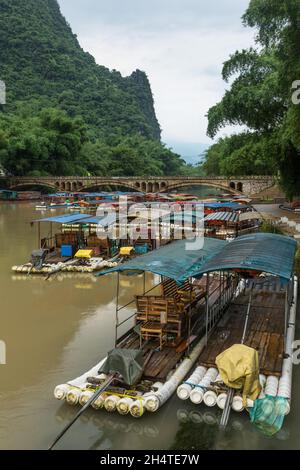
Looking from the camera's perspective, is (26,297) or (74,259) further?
(74,259)

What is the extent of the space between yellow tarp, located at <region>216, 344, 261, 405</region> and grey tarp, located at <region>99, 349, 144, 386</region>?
5.38ft

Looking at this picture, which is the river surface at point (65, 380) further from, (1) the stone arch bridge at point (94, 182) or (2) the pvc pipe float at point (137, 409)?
(1) the stone arch bridge at point (94, 182)

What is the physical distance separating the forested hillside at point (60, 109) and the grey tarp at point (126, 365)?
6954 cm

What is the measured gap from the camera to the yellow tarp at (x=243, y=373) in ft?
27.1

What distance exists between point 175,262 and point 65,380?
381 centimetres

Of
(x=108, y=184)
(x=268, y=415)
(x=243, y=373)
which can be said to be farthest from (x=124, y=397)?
(x=108, y=184)

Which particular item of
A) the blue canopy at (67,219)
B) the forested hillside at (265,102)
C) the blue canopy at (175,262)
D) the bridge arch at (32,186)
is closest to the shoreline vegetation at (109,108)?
the forested hillside at (265,102)

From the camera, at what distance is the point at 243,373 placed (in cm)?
824

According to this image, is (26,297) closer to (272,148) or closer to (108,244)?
(108,244)

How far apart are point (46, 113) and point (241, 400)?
86.8 metres

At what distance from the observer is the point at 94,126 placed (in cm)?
13738
